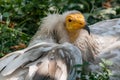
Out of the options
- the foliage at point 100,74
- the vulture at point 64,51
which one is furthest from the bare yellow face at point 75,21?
the foliage at point 100,74

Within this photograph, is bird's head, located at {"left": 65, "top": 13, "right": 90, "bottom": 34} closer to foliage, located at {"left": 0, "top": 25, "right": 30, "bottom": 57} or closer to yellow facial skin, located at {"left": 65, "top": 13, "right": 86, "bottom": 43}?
yellow facial skin, located at {"left": 65, "top": 13, "right": 86, "bottom": 43}

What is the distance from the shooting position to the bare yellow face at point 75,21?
5.42 meters

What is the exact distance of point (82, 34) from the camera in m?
5.53

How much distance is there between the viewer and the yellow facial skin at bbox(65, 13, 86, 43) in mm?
5422

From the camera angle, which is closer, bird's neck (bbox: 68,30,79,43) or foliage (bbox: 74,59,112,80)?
foliage (bbox: 74,59,112,80)

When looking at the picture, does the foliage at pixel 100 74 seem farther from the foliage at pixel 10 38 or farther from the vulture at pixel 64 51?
the foliage at pixel 10 38

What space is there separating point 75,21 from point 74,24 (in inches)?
1.3

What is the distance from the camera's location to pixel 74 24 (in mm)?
5449

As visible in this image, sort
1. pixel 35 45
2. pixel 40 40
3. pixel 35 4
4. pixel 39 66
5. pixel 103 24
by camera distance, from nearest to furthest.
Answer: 1. pixel 39 66
2. pixel 35 45
3. pixel 40 40
4. pixel 103 24
5. pixel 35 4

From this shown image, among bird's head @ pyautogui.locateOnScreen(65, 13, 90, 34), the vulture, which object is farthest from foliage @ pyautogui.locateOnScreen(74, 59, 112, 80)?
bird's head @ pyautogui.locateOnScreen(65, 13, 90, 34)

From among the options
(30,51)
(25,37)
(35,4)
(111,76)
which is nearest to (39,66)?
(30,51)

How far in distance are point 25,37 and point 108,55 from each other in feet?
3.79

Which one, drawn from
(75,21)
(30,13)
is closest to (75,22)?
(75,21)

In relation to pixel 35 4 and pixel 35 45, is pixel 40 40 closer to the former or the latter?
pixel 35 45
